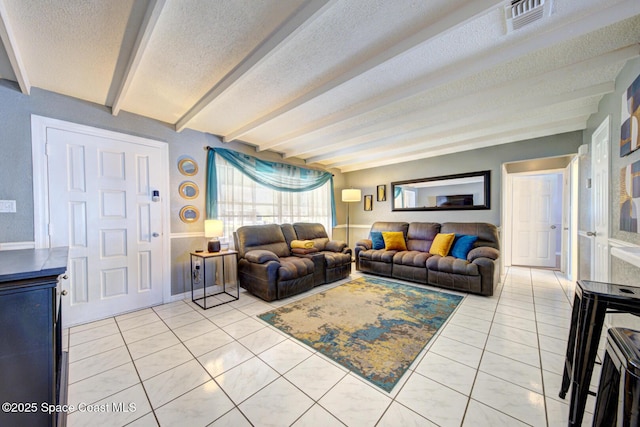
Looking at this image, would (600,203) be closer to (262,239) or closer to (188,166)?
(262,239)

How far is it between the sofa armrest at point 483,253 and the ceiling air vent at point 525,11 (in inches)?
111

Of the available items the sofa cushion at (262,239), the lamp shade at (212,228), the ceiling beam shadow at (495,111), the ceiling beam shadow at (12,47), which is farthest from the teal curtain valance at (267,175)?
the ceiling beam shadow at (12,47)

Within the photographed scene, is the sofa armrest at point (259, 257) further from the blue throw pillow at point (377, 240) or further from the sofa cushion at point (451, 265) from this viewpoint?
the sofa cushion at point (451, 265)

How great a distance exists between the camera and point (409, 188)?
5023mm

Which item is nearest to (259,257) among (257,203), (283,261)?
(283,261)

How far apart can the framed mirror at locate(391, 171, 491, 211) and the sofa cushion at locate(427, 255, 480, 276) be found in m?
1.29

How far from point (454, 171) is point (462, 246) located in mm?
1559

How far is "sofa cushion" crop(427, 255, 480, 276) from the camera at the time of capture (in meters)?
3.24

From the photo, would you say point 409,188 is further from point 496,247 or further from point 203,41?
point 203,41

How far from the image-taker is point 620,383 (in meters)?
0.77

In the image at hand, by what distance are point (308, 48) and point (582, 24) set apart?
171cm

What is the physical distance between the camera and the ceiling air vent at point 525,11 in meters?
1.29

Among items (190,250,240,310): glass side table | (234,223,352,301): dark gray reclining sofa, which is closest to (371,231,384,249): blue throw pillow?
(234,223,352,301): dark gray reclining sofa

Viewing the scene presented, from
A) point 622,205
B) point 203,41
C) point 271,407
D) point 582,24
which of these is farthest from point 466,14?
point 271,407
